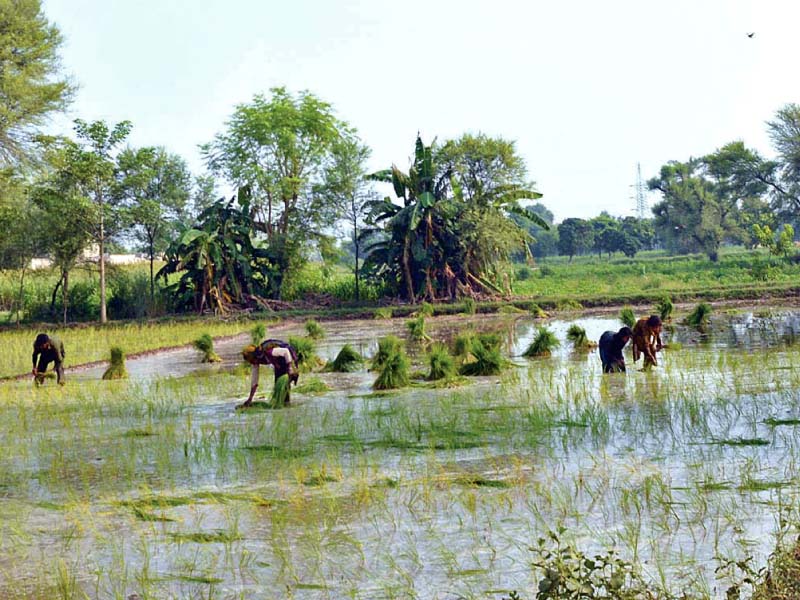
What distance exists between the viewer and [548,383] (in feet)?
39.0

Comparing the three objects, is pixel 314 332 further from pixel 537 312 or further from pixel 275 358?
pixel 275 358

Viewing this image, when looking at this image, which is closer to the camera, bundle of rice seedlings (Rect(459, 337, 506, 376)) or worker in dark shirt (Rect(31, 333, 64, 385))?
bundle of rice seedlings (Rect(459, 337, 506, 376))

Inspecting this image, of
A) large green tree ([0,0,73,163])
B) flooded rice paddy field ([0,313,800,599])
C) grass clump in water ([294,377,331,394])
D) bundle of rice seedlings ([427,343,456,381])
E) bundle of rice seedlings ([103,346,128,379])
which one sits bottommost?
flooded rice paddy field ([0,313,800,599])

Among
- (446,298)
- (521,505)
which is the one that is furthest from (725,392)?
(446,298)

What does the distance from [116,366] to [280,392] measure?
4935 mm

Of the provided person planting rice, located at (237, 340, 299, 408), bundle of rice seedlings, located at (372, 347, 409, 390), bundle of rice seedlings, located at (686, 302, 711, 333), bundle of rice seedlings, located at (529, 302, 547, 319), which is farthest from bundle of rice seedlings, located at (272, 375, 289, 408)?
bundle of rice seedlings, located at (529, 302, 547, 319)

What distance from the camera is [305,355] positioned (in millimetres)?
15039

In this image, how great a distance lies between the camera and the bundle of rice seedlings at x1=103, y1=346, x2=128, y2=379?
14359 millimetres

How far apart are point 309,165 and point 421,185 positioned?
5741 mm

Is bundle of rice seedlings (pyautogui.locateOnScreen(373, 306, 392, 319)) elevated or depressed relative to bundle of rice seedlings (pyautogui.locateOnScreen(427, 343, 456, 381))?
elevated

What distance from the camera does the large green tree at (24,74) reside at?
75.6 ft

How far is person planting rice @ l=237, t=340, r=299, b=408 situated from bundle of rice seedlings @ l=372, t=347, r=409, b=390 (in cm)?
174

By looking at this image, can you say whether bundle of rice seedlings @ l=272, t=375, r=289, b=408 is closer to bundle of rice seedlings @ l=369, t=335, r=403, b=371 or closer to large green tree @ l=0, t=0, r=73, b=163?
bundle of rice seedlings @ l=369, t=335, r=403, b=371

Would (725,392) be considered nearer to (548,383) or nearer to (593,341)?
(548,383)
